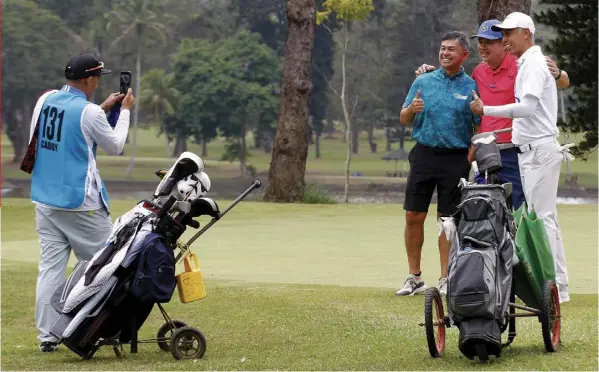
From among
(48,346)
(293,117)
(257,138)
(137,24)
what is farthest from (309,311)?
(257,138)

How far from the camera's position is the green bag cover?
7625 millimetres

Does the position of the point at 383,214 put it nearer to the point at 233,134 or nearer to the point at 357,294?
the point at 357,294

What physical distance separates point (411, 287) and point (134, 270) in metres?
3.21

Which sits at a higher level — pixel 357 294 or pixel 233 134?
pixel 357 294

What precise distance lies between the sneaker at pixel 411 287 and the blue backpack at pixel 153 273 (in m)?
3.06

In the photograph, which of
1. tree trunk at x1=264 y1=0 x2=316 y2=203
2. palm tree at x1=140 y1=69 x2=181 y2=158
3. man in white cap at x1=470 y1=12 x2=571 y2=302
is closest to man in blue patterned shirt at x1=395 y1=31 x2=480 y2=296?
man in white cap at x1=470 y1=12 x2=571 y2=302

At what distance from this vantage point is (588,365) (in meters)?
7.14

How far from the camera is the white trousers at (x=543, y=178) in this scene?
30.0 feet

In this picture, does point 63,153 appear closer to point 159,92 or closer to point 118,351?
point 118,351

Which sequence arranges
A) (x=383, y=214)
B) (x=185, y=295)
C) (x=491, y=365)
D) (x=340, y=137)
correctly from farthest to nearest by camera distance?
1. (x=340, y=137)
2. (x=383, y=214)
3. (x=185, y=295)
4. (x=491, y=365)

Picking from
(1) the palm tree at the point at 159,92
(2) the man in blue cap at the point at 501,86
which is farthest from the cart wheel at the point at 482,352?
(1) the palm tree at the point at 159,92

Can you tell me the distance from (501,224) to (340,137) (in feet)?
409

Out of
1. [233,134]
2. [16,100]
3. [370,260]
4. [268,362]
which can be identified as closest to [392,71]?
[233,134]

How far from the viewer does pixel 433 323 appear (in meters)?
7.35
